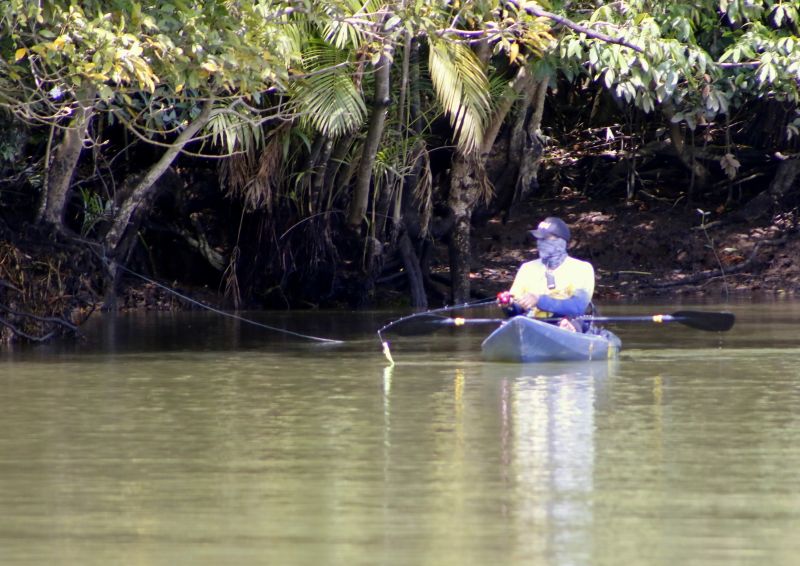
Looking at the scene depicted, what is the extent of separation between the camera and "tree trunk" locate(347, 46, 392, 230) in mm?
17016

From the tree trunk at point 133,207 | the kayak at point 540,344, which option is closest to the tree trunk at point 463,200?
the tree trunk at point 133,207

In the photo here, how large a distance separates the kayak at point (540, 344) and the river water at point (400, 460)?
6.9 inches

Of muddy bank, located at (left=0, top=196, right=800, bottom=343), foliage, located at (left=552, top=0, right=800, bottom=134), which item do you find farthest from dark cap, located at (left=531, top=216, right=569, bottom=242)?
muddy bank, located at (left=0, top=196, right=800, bottom=343)

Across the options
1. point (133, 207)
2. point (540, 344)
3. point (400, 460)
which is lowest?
point (400, 460)

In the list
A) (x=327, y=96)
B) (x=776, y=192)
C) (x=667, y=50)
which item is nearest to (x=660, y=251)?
(x=776, y=192)

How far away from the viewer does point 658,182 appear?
23.8m

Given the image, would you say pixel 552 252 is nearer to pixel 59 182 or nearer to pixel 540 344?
pixel 540 344

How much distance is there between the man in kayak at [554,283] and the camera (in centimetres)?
1215

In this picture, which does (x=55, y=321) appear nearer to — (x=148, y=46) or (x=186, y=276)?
(x=148, y=46)

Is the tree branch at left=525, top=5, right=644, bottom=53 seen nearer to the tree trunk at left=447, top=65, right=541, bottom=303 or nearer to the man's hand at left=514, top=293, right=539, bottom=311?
the man's hand at left=514, top=293, right=539, bottom=311

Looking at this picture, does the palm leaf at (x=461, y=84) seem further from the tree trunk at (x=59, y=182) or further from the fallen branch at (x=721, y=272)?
the fallen branch at (x=721, y=272)

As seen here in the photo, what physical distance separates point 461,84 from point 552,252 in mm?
4832

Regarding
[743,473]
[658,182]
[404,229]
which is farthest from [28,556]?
[658,182]

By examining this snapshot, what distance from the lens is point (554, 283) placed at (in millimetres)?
12219
